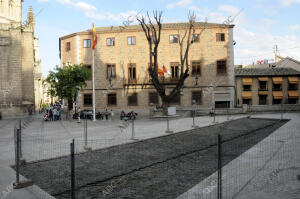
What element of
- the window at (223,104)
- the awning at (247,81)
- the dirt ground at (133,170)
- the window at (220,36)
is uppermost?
the window at (220,36)

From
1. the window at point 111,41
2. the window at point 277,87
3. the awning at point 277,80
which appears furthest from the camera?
the window at point 277,87

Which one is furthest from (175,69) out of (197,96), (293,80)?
(293,80)

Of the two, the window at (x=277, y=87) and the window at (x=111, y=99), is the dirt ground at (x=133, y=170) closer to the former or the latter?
the window at (x=111, y=99)

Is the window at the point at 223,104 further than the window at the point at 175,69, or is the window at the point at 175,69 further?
the window at the point at 175,69

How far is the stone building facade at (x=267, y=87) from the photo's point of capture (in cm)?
3247

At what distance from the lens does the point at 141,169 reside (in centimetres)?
676

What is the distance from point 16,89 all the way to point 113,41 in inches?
555

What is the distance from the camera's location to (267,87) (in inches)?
1293

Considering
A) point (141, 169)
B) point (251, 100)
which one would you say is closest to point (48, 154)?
point (141, 169)

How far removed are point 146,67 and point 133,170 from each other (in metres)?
25.4

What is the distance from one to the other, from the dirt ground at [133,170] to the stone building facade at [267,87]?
24706 mm

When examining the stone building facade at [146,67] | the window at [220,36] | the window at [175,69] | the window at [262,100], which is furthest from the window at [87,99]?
→ the window at [262,100]

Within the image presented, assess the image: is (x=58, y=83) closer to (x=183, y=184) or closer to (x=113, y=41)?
(x=113, y=41)

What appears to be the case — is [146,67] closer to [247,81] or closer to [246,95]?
[247,81]
